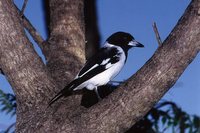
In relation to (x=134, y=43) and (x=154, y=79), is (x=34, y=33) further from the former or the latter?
(x=154, y=79)

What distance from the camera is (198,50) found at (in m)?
2.87

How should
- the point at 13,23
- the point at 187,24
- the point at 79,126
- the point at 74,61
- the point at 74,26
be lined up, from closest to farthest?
the point at 187,24, the point at 79,126, the point at 13,23, the point at 74,61, the point at 74,26

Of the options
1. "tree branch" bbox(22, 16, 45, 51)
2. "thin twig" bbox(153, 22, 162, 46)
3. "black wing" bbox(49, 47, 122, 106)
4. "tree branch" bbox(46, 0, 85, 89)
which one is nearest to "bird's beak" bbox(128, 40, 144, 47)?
"black wing" bbox(49, 47, 122, 106)

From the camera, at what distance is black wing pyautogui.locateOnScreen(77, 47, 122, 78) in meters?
3.63

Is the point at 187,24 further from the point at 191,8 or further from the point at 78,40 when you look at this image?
the point at 78,40

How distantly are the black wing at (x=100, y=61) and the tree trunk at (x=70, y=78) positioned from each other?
283mm

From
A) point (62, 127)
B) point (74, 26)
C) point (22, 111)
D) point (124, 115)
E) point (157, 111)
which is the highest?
point (74, 26)

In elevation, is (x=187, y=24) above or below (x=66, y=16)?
below

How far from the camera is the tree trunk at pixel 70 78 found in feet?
9.36

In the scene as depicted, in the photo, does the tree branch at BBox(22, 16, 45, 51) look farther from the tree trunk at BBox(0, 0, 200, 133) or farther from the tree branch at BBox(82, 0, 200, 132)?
the tree branch at BBox(82, 0, 200, 132)

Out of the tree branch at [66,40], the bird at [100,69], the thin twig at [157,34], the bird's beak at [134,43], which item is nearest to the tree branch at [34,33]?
the tree branch at [66,40]

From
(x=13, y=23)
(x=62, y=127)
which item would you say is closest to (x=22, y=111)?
(x=62, y=127)

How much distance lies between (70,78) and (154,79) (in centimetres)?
127

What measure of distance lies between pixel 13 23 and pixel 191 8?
150cm
